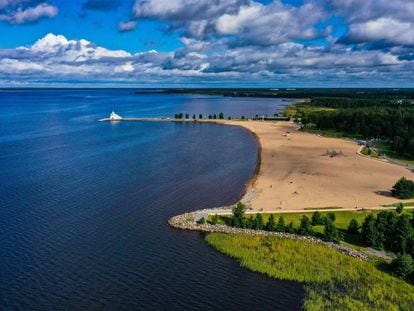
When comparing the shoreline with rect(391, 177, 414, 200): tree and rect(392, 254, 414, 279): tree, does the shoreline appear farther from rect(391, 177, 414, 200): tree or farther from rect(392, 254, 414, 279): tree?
rect(392, 254, 414, 279): tree

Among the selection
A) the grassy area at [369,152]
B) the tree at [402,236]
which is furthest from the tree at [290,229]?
the grassy area at [369,152]

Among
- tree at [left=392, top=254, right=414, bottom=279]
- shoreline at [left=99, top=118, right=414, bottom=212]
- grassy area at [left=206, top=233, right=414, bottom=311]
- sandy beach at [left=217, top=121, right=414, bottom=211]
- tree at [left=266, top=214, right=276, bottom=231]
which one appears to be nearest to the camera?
grassy area at [left=206, top=233, right=414, bottom=311]

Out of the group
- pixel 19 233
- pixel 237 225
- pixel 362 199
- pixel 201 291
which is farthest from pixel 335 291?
pixel 19 233

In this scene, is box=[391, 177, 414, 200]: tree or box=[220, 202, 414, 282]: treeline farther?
box=[391, 177, 414, 200]: tree

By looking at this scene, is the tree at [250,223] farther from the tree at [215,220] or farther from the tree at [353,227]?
the tree at [353,227]

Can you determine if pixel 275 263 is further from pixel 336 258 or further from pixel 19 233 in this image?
pixel 19 233

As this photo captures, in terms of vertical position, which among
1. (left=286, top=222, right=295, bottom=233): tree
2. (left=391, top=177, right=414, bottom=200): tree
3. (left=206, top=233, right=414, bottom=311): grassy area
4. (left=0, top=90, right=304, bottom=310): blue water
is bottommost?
(left=0, top=90, right=304, bottom=310): blue water

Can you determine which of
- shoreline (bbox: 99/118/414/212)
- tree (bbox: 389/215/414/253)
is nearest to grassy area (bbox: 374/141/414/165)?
shoreline (bbox: 99/118/414/212)
